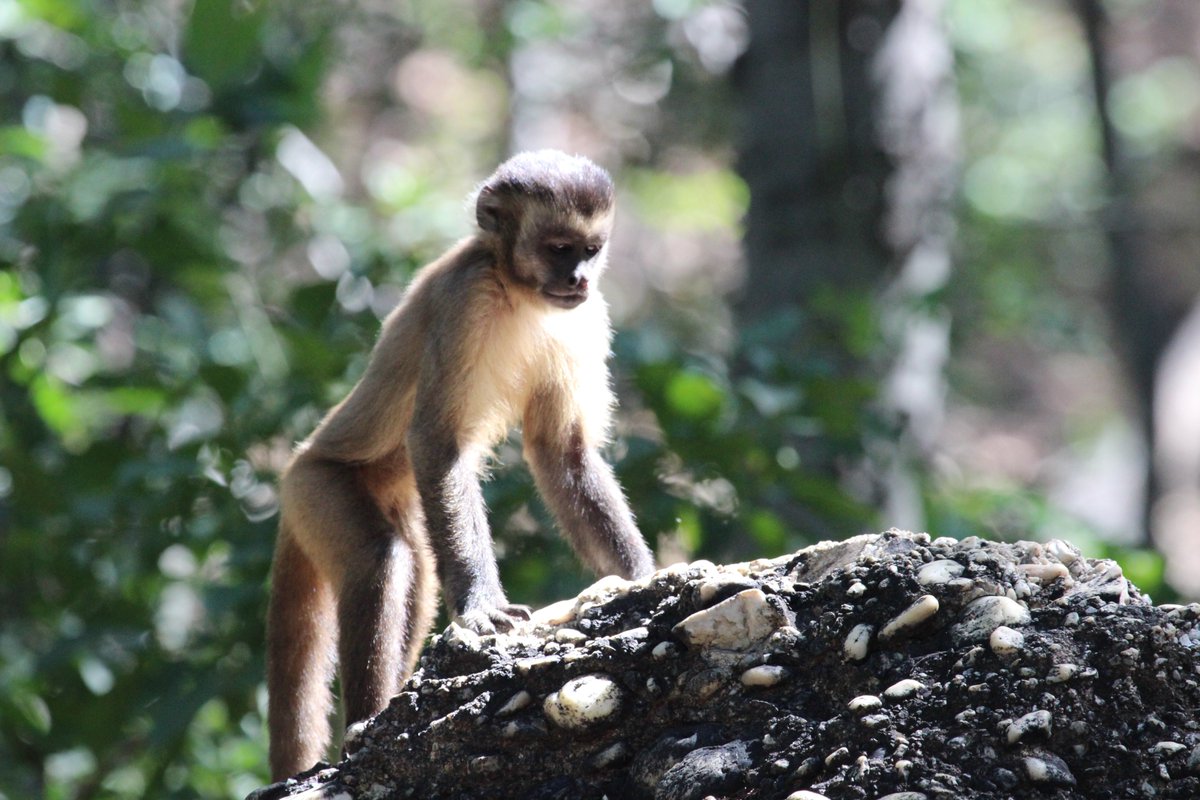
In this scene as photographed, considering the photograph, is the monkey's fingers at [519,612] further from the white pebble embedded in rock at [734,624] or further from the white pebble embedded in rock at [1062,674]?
the white pebble embedded in rock at [1062,674]

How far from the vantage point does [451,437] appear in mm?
4375

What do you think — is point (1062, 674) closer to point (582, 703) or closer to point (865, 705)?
point (865, 705)

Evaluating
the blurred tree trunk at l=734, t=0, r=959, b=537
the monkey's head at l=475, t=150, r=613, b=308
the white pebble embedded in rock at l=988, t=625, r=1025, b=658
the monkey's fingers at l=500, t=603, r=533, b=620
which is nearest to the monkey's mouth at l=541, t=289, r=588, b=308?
the monkey's head at l=475, t=150, r=613, b=308

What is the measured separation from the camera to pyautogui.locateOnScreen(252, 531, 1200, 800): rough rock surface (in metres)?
2.41

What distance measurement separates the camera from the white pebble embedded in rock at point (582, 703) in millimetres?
2793

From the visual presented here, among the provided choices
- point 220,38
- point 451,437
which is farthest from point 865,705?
point 220,38

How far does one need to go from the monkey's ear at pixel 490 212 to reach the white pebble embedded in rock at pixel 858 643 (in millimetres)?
2522

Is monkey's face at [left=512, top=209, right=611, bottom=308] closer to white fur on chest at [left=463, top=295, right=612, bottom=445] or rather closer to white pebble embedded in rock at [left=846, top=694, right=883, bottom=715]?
white fur on chest at [left=463, top=295, right=612, bottom=445]

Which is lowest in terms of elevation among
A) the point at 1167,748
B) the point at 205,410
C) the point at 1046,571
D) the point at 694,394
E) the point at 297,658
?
the point at 297,658

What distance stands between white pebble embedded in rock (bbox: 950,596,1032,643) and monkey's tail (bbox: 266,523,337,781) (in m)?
2.54

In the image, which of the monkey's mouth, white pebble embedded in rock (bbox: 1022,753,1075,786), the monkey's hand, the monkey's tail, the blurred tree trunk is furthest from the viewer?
the blurred tree trunk

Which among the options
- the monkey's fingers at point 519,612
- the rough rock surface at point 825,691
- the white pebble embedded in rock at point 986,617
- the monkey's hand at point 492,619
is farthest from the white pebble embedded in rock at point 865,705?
the monkey's fingers at point 519,612

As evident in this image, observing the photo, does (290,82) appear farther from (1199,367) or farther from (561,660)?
(1199,367)

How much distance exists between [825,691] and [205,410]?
4.42m
